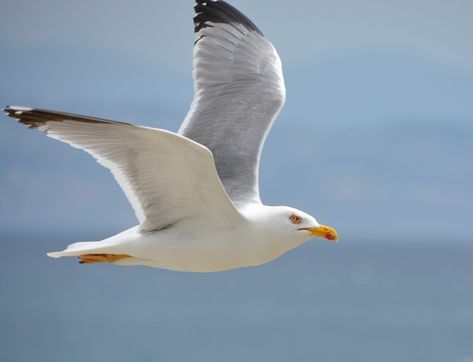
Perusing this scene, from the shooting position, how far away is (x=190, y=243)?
8125 mm

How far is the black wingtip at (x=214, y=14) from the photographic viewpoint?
35.3ft

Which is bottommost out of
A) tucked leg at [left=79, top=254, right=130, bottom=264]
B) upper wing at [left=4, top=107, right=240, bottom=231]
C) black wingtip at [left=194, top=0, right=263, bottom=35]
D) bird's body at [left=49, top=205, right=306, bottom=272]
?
tucked leg at [left=79, top=254, right=130, bottom=264]

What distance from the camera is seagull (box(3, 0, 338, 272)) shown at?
7457 mm

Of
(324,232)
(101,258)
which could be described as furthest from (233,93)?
(101,258)

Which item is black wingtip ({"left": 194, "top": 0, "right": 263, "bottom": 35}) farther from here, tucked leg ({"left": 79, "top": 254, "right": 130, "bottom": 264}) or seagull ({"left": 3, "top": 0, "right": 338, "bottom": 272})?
tucked leg ({"left": 79, "top": 254, "right": 130, "bottom": 264})

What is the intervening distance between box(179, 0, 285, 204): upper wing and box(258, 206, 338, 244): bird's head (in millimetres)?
616

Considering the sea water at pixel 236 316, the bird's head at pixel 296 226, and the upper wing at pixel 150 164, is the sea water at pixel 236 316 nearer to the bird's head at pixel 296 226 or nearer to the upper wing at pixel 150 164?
the bird's head at pixel 296 226

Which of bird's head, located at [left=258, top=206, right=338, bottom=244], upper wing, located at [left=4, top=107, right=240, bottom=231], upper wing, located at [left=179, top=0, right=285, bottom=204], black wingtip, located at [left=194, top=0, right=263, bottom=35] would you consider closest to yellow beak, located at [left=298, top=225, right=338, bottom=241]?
bird's head, located at [left=258, top=206, right=338, bottom=244]

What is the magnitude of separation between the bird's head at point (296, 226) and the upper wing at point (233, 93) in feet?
2.02

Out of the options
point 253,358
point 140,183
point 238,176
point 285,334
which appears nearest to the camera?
point 140,183

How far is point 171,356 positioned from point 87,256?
64.4 meters

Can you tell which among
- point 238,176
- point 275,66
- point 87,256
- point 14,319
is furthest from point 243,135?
point 14,319

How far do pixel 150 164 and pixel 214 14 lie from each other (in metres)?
3.39

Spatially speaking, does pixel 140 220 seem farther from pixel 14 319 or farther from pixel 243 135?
pixel 14 319
